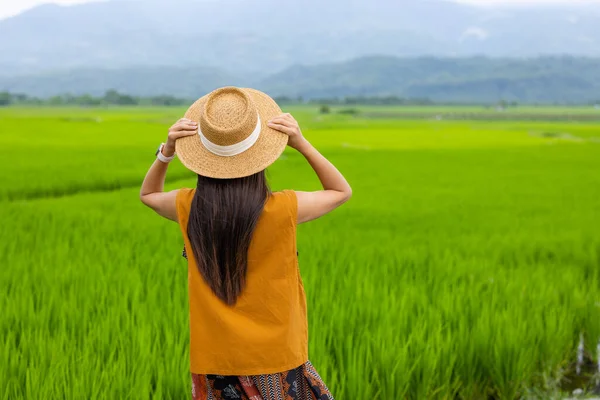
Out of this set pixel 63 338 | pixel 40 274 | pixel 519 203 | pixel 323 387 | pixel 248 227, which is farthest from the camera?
pixel 519 203

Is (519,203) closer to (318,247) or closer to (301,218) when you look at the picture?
(318,247)

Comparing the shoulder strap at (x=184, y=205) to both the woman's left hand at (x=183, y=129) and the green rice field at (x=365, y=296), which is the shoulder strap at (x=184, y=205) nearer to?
the woman's left hand at (x=183, y=129)

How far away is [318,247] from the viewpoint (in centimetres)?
470

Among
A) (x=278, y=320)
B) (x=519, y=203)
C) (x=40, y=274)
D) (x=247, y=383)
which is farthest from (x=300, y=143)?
(x=519, y=203)

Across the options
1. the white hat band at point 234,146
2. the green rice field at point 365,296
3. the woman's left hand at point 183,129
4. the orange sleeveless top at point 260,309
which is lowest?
the green rice field at point 365,296

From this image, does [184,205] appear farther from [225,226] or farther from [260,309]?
[260,309]

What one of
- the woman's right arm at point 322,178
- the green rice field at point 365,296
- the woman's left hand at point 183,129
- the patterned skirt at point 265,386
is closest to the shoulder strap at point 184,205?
the woman's left hand at point 183,129

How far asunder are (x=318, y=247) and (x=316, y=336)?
2164 mm

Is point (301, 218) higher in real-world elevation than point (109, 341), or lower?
higher

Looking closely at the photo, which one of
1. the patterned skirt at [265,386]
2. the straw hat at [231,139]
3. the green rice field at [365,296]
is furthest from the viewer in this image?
the green rice field at [365,296]

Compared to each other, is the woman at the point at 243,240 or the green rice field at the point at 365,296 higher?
the woman at the point at 243,240

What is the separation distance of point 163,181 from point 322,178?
14.3 inches

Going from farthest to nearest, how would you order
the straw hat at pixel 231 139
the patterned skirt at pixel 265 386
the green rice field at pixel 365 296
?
1. the green rice field at pixel 365 296
2. the patterned skirt at pixel 265 386
3. the straw hat at pixel 231 139

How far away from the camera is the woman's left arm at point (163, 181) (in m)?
1.43
